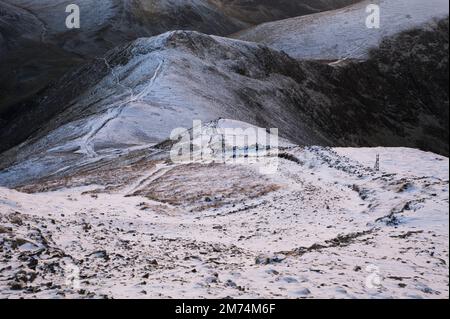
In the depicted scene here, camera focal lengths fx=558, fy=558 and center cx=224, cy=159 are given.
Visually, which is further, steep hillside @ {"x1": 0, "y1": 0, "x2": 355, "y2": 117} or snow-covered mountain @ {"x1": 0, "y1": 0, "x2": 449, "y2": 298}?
steep hillside @ {"x1": 0, "y1": 0, "x2": 355, "y2": 117}

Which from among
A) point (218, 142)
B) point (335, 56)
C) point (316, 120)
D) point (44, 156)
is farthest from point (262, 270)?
point (335, 56)

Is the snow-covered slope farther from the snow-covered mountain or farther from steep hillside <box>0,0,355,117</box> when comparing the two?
steep hillside <box>0,0,355,117</box>

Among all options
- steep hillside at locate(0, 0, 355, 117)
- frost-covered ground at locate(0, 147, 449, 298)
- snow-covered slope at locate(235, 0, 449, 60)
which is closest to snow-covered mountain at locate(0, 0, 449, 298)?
frost-covered ground at locate(0, 147, 449, 298)

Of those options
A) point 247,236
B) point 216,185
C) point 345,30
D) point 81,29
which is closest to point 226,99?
point 216,185

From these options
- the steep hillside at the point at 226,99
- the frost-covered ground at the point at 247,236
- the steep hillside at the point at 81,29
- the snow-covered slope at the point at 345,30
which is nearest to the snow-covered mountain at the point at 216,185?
the frost-covered ground at the point at 247,236

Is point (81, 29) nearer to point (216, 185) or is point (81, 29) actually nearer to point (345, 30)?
point (345, 30)

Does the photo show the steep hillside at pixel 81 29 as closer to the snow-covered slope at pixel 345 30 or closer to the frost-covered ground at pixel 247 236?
the snow-covered slope at pixel 345 30

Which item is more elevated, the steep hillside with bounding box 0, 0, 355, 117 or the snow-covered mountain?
the steep hillside with bounding box 0, 0, 355, 117
